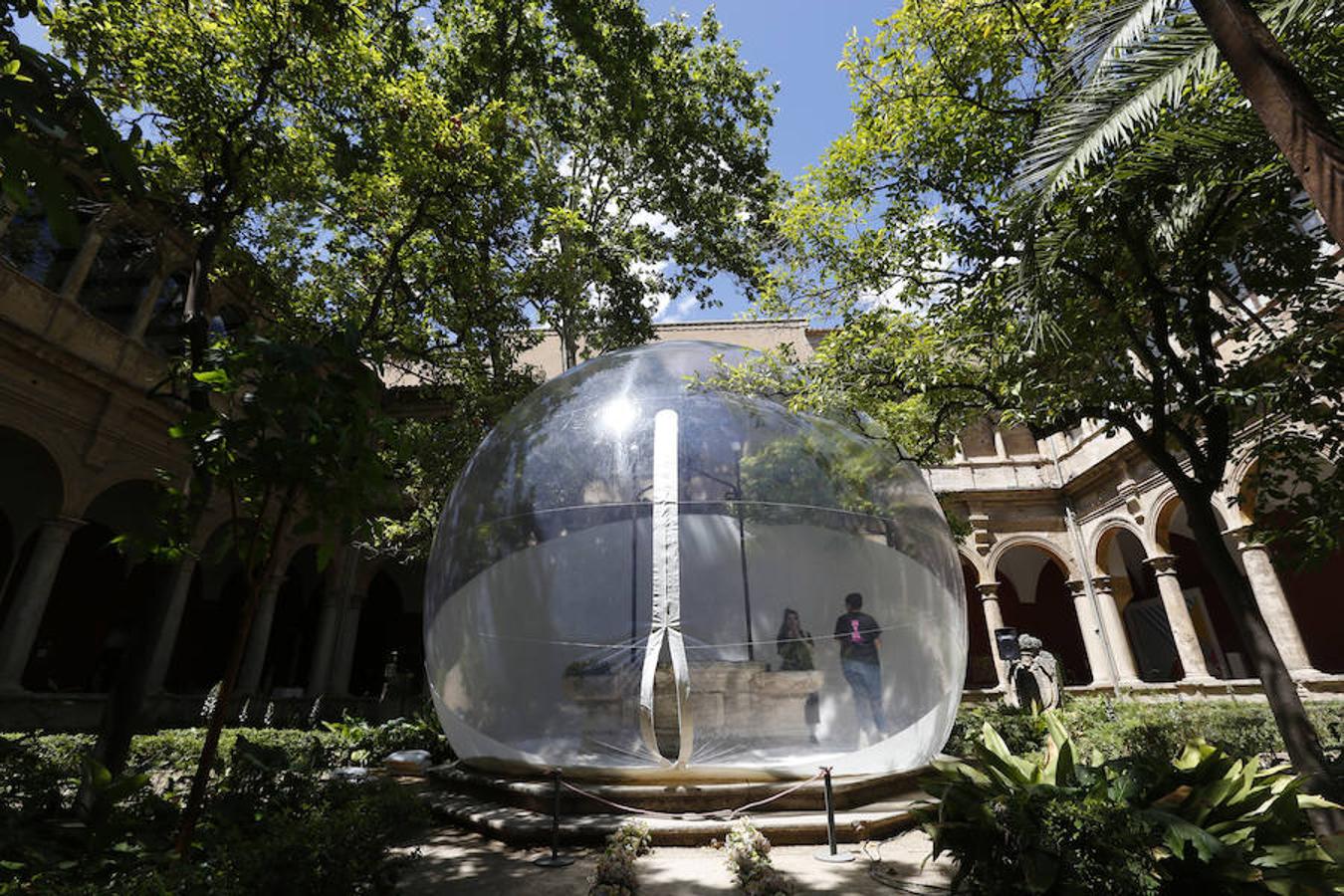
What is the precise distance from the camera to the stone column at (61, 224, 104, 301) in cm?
1259

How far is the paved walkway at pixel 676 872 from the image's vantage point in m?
4.55

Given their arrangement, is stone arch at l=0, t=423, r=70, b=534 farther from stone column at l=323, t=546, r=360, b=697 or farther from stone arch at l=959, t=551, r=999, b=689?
stone arch at l=959, t=551, r=999, b=689

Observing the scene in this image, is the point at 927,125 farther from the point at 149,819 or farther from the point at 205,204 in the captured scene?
the point at 149,819

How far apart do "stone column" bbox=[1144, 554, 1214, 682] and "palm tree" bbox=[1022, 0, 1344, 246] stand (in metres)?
13.0

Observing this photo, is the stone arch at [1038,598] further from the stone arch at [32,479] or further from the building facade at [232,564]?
the stone arch at [32,479]

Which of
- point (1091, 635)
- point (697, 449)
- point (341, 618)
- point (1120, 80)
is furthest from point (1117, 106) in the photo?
point (341, 618)

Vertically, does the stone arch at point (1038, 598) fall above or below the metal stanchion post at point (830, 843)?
above

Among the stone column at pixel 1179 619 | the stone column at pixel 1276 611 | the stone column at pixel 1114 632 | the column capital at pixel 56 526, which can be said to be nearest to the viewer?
the column capital at pixel 56 526

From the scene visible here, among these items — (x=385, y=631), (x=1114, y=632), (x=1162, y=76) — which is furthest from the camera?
(x=385, y=631)

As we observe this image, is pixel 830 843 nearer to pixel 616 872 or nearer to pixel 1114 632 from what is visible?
pixel 616 872

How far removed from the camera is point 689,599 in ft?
19.3

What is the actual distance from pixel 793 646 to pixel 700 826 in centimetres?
168

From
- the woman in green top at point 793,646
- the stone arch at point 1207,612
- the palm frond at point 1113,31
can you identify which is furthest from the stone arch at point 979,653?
the palm frond at point 1113,31

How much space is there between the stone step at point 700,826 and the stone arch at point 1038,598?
16.6 m
